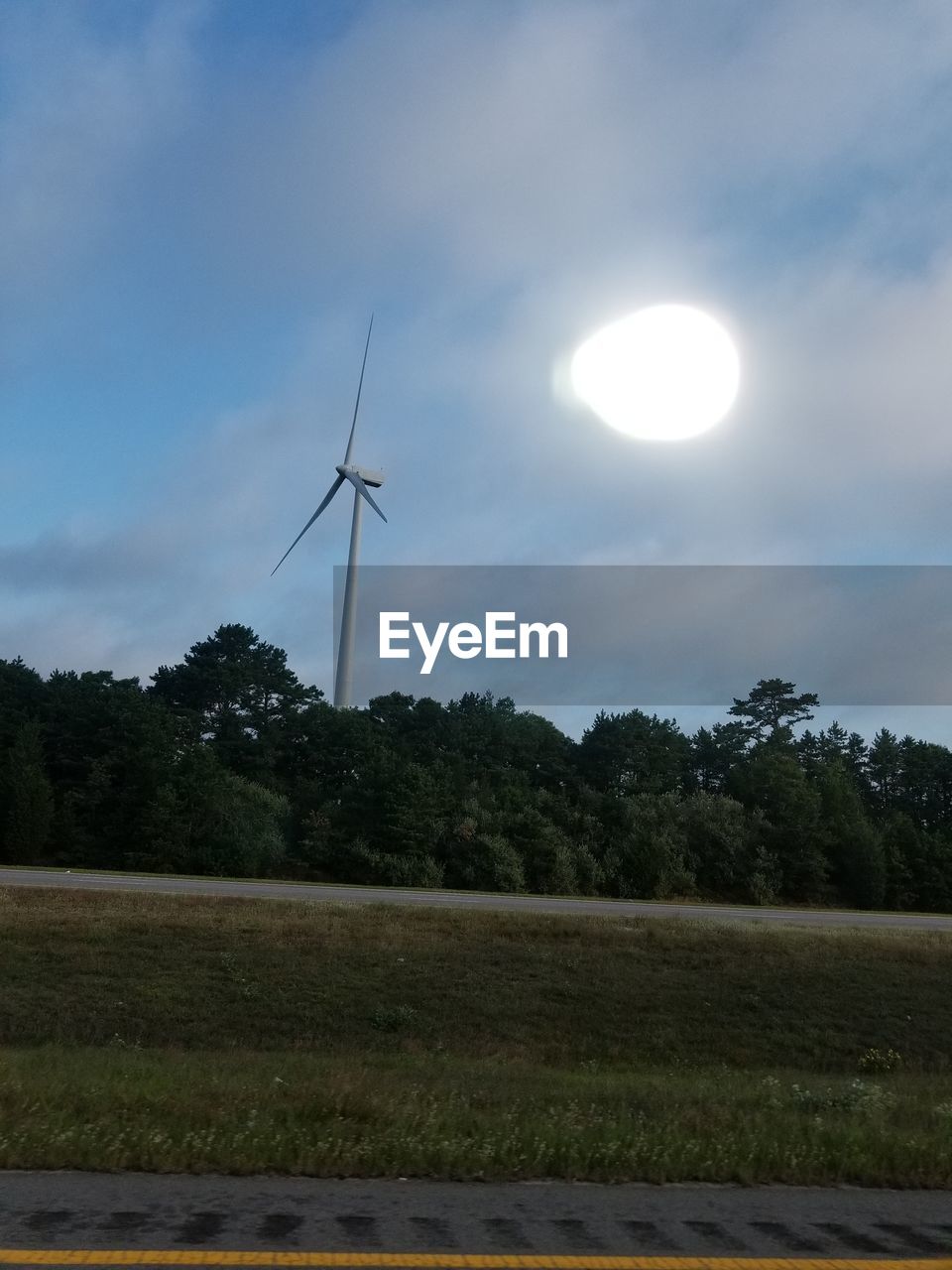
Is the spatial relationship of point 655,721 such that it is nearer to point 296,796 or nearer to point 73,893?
point 296,796

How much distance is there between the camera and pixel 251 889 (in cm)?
3481

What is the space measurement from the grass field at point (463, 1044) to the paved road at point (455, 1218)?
1.29 ft

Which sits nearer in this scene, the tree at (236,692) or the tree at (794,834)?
the tree at (794,834)

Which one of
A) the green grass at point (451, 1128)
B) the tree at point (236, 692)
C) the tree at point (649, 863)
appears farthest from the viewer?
the tree at point (236, 692)

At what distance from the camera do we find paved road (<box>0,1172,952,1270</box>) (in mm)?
6098

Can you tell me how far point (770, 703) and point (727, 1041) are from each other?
3494 inches

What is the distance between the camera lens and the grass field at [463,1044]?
26.6 ft

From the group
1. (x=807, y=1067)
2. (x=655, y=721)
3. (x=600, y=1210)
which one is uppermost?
(x=655, y=721)

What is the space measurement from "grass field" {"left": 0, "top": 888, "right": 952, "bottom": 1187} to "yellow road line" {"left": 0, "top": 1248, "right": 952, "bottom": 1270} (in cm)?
168

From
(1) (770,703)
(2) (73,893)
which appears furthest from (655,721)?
(2) (73,893)

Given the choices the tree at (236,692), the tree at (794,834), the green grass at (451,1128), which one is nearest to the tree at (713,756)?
the tree at (794,834)

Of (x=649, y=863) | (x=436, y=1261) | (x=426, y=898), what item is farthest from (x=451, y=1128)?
(x=649, y=863)

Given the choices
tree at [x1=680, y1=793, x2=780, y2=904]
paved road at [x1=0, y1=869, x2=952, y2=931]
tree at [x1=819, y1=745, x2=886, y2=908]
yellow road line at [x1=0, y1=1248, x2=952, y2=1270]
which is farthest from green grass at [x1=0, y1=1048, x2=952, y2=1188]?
tree at [x1=819, y1=745, x2=886, y2=908]

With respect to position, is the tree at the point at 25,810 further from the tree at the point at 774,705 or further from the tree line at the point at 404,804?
the tree at the point at 774,705
